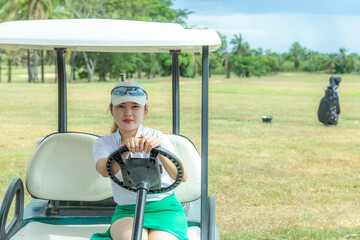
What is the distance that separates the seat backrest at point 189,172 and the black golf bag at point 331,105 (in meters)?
8.51

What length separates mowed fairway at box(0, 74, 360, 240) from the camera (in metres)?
5.08

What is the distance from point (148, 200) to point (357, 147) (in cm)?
743

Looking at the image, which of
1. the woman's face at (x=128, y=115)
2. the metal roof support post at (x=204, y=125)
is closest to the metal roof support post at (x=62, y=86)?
the woman's face at (x=128, y=115)

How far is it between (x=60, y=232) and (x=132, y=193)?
0.52 metres

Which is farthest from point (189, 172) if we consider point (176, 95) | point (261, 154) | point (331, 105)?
point (331, 105)

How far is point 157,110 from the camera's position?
14.8m

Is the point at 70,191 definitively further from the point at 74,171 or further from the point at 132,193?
the point at 132,193

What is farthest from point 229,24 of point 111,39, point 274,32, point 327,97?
point 111,39

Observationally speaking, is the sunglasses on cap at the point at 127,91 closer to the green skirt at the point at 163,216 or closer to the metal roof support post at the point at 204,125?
the metal roof support post at the point at 204,125

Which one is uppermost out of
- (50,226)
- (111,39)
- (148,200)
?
(111,39)

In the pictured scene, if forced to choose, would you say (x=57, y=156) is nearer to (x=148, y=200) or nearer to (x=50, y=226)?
(x=50, y=226)

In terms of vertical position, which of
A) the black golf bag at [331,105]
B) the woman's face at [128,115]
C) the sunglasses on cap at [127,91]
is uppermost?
the sunglasses on cap at [127,91]

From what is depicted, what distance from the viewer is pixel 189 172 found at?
2.81m

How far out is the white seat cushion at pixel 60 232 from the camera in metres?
2.53
